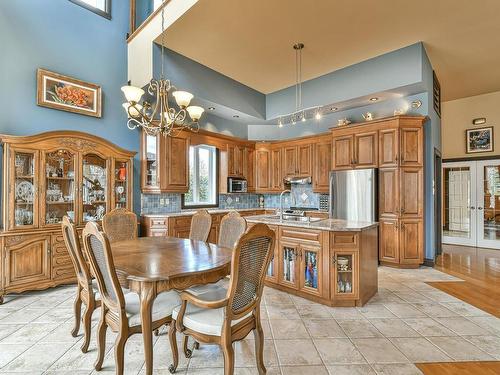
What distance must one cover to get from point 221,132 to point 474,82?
5464 mm

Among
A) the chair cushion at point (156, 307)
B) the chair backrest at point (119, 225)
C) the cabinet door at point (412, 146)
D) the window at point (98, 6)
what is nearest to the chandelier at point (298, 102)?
the cabinet door at point (412, 146)

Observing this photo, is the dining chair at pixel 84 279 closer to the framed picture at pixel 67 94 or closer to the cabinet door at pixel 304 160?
the framed picture at pixel 67 94

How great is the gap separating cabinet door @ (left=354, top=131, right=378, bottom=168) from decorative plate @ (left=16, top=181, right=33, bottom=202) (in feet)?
16.2

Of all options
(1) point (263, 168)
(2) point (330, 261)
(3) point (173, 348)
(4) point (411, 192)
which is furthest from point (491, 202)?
(3) point (173, 348)

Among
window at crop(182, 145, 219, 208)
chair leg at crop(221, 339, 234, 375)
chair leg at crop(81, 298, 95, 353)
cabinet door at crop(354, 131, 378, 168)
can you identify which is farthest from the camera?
window at crop(182, 145, 219, 208)

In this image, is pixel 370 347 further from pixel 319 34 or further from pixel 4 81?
pixel 4 81

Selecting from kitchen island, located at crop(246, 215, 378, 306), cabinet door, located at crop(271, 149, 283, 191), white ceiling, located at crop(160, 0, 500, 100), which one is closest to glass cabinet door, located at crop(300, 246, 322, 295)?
kitchen island, located at crop(246, 215, 378, 306)

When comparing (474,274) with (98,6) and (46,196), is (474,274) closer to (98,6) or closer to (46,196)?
(46,196)

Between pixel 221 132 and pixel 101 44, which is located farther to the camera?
pixel 221 132

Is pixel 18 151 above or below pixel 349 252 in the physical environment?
above

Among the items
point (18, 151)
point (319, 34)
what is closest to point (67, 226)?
point (18, 151)

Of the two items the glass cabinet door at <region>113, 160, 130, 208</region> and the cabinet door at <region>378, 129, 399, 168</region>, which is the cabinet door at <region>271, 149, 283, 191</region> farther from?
the glass cabinet door at <region>113, 160, 130, 208</region>

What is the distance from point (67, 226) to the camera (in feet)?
6.89

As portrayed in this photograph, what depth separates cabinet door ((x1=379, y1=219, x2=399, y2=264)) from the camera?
445 centimetres
